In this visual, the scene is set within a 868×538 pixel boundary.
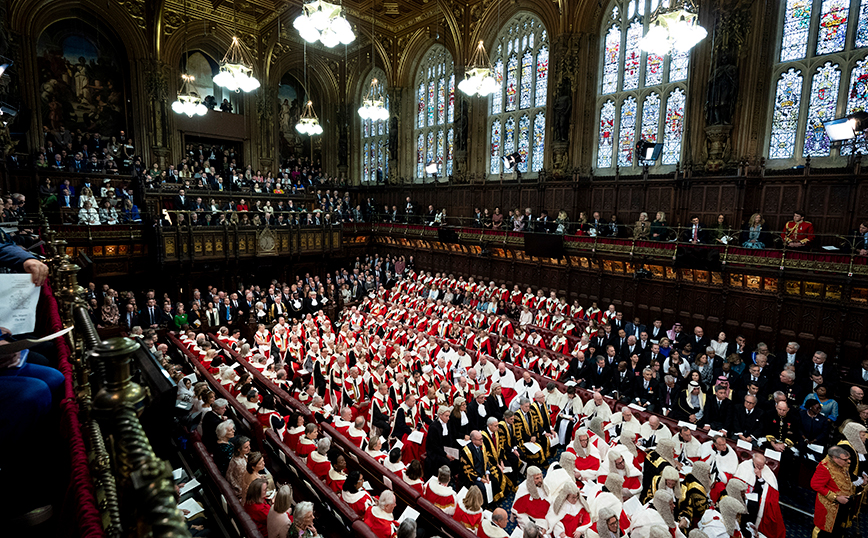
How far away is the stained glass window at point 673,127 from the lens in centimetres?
1688

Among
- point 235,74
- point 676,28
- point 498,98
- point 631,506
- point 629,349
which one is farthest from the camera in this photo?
point 498,98

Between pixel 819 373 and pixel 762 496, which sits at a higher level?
pixel 819 373

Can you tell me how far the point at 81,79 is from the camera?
21.9m

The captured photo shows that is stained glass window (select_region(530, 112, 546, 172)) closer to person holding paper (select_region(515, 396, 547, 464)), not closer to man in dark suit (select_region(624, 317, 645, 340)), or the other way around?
man in dark suit (select_region(624, 317, 645, 340))

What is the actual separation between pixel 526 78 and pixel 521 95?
84 centimetres

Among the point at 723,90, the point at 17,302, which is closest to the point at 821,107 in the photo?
the point at 723,90

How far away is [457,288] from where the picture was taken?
19.0 metres

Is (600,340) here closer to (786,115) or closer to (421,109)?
(786,115)

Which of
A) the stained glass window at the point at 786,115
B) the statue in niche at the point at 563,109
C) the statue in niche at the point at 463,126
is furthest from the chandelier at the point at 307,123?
the stained glass window at the point at 786,115

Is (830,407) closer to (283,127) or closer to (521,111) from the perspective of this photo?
(521,111)

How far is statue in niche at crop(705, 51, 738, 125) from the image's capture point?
584 inches

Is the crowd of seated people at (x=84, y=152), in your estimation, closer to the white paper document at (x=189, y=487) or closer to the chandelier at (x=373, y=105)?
the chandelier at (x=373, y=105)

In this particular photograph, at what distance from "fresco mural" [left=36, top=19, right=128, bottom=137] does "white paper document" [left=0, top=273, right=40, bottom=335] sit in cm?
→ 2538

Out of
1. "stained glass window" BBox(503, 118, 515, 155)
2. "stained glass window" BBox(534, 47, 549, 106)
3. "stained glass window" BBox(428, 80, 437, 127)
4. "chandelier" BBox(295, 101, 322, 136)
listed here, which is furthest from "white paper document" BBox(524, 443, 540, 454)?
"stained glass window" BBox(428, 80, 437, 127)
